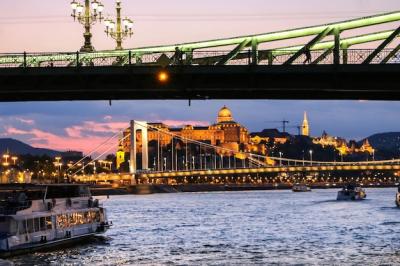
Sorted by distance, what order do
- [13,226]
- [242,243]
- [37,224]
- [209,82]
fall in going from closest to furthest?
1. [209,82]
2. [13,226]
3. [37,224]
4. [242,243]

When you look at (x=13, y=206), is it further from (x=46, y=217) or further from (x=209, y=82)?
(x=209, y=82)

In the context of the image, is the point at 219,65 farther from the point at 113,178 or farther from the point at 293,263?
the point at 113,178

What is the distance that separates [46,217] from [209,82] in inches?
594

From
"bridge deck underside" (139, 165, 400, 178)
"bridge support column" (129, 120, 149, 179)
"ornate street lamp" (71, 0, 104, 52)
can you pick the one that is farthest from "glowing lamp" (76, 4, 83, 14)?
"bridge support column" (129, 120, 149, 179)

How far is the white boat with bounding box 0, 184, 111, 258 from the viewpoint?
4431 centimetres

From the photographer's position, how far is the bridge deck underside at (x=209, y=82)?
34.5 meters

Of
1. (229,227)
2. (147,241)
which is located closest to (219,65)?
(147,241)

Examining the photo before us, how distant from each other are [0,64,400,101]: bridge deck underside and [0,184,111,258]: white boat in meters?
8.55

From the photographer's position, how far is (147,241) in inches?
2232

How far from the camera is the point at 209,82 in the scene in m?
36.4

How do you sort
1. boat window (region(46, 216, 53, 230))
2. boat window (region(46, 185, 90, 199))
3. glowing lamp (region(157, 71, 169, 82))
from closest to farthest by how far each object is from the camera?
glowing lamp (region(157, 71, 169, 82)) → boat window (region(46, 216, 53, 230)) → boat window (region(46, 185, 90, 199))

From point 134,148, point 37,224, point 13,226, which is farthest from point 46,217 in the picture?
point 134,148

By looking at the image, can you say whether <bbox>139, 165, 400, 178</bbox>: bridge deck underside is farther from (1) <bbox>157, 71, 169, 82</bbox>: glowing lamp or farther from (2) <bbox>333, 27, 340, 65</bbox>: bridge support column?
(1) <bbox>157, 71, 169, 82</bbox>: glowing lamp

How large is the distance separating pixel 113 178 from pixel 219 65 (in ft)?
522
